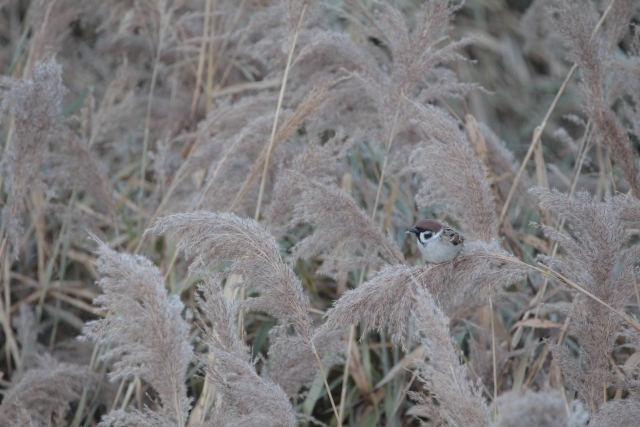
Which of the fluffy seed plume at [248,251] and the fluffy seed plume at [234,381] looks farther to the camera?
the fluffy seed plume at [248,251]

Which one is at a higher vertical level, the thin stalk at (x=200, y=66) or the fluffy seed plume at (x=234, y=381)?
the thin stalk at (x=200, y=66)

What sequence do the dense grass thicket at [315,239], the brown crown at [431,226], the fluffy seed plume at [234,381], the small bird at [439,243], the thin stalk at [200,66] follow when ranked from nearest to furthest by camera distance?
the fluffy seed plume at [234,381], the dense grass thicket at [315,239], the small bird at [439,243], the brown crown at [431,226], the thin stalk at [200,66]

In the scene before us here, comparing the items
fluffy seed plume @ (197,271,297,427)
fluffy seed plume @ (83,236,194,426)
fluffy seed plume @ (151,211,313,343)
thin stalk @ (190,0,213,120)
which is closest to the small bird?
fluffy seed plume @ (151,211,313,343)

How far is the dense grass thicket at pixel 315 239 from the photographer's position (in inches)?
73.8

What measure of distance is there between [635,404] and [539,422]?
0.70 m

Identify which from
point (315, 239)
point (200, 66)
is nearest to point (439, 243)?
point (315, 239)

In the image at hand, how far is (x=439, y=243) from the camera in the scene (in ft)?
7.02

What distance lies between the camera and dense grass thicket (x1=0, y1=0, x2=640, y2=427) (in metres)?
1.87

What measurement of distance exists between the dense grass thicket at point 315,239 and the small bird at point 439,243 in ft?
0.30

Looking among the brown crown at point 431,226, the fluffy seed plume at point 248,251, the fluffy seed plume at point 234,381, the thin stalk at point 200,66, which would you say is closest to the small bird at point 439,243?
the brown crown at point 431,226

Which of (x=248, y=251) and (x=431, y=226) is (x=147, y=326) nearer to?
(x=248, y=251)

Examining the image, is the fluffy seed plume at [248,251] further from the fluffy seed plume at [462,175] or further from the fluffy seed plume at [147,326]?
the fluffy seed plume at [462,175]

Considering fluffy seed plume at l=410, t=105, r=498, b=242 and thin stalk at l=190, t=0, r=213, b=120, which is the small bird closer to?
fluffy seed plume at l=410, t=105, r=498, b=242

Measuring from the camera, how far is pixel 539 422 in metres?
1.25
